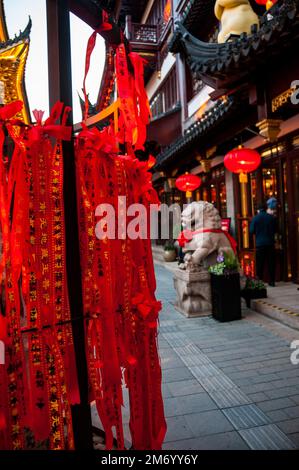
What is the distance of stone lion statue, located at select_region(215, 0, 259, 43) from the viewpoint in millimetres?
6504

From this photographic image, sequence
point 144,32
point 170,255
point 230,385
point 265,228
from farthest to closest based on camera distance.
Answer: point 144,32, point 170,255, point 265,228, point 230,385

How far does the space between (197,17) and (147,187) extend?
10.9 metres

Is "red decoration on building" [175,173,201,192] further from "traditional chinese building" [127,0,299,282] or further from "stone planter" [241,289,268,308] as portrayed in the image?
"stone planter" [241,289,268,308]

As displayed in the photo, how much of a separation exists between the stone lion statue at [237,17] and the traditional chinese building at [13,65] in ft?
19.1

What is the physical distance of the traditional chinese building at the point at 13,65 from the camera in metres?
1.69

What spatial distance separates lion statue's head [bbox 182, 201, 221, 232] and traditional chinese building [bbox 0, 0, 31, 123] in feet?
15.3

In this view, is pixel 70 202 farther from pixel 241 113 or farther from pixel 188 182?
pixel 188 182

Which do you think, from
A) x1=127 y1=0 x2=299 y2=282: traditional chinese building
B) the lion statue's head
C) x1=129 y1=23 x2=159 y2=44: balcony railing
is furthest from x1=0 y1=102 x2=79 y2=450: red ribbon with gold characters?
x1=129 y1=23 x2=159 y2=44: balcony railing

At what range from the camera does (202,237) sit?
238 inches

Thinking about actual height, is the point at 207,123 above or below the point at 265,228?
above

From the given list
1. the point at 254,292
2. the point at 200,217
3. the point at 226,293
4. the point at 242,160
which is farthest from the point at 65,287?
the point at 242,160

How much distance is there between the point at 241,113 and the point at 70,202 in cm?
664

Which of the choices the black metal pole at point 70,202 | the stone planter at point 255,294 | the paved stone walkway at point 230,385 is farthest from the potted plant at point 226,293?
the black metal pole at point 70,202
